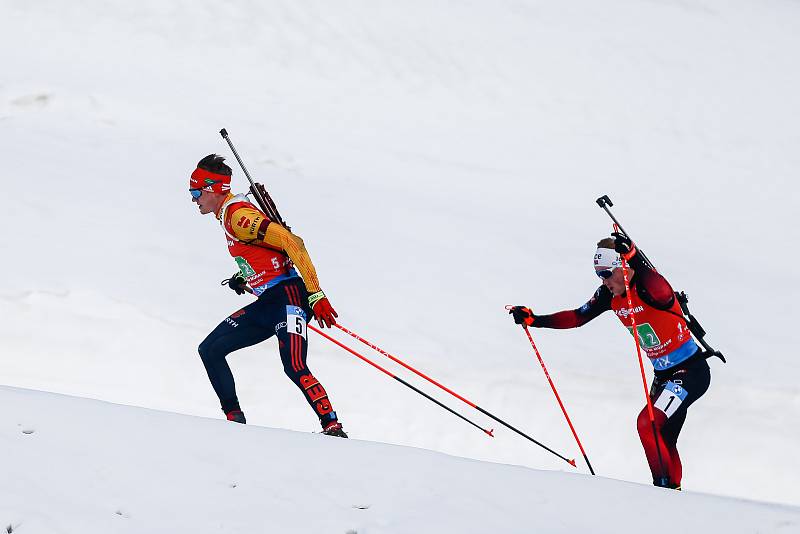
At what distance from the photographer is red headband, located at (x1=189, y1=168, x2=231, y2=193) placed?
6.17 m

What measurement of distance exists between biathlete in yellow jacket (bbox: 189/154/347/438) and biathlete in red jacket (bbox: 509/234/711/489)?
1.69m

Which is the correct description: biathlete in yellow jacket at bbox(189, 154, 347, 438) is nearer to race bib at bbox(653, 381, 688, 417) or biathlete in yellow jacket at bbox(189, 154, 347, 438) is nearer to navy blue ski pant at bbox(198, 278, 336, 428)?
navy blue ski pant at bbox(198, 278, 336, 428)

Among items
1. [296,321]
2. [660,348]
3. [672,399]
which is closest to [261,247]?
[296,321]

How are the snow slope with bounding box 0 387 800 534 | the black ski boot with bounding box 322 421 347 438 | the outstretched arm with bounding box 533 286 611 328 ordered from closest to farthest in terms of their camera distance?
the snow slope with bounding box 0 387 800 534
the black ski boot with bounding box 322 421 347 438
the outstretched arm with bounding box 533 286 611 328

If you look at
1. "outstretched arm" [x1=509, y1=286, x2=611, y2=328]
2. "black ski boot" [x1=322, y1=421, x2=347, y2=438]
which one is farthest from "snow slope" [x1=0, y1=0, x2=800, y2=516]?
"black ski boot" [x1=322, y1=421, x2=347, y2=438]

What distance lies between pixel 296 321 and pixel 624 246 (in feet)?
6.24

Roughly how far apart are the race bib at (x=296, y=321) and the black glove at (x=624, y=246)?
1.82 meters

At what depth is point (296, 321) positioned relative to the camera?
6043 millimetres

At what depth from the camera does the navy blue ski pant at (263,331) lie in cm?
601

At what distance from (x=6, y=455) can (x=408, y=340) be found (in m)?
6.23

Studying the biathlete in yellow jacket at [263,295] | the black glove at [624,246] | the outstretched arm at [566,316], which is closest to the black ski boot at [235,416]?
→ the biathlete in yellow jacket at [263,295]

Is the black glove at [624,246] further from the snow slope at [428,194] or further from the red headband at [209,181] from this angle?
the snow slope at [428,194]

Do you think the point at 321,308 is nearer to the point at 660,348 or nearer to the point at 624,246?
the point at 624,246

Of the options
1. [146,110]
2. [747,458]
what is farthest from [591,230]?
[146,110]
